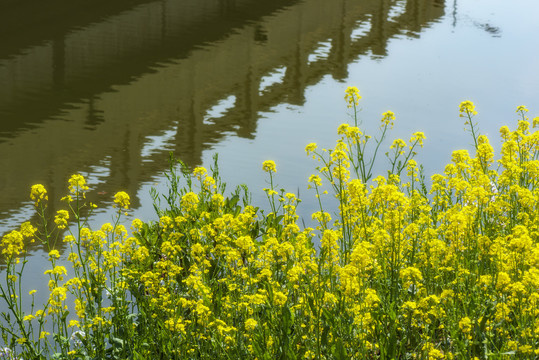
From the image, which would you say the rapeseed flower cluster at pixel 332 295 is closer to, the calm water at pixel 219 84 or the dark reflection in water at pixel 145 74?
the calm water at pixel 219 84

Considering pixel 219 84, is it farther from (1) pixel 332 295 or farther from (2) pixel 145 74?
(1) pixel 332 295

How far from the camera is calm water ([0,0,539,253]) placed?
37.0 feet

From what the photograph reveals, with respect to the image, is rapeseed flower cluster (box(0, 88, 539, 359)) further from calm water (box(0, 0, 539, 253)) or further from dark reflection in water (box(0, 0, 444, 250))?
dark reflection in water (box(0, 0, 444, 250))

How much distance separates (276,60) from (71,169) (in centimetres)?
743

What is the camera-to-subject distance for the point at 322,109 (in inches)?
572

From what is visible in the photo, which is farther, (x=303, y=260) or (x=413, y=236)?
(x=413, y=236)

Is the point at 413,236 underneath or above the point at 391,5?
above

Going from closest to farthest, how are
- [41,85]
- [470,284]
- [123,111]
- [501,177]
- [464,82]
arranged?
[470,284], [501,177], [123,111], [41,85], [464,82]

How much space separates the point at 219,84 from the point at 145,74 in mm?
1250

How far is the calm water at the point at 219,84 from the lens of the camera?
11.3 metres

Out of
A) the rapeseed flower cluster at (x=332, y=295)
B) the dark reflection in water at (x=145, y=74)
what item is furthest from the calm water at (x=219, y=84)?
the rapeseed flower cluster at (x=332, y=295)

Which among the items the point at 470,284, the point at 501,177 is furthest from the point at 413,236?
the point at 501,177

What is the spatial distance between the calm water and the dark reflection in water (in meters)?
0.04

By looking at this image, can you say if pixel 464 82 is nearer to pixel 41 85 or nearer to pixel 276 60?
pixel 276 60
